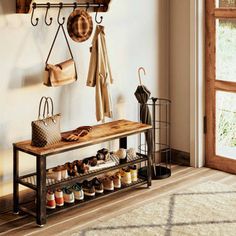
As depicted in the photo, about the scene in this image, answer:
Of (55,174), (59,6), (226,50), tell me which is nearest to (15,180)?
(55,174)

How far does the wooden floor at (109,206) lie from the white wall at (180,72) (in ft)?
1.16

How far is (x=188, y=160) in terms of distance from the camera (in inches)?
203

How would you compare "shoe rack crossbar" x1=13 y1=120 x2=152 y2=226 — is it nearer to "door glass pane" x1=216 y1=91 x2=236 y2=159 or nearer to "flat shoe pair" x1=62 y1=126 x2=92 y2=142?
"flat shoe pair" x1=62 y1=126 x2=92 y2=142

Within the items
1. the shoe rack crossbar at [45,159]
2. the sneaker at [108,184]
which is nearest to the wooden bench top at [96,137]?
the shoe rack crossbar at [45,159]

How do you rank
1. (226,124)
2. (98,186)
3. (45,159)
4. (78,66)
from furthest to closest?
1. (226,124)
2. (78,66)
3. (98,186)
4. (45,159)

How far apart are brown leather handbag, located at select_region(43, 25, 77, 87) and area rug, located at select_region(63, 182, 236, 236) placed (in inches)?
39.5

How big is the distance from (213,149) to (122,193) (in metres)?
1.02

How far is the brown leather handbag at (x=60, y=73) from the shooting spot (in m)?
4.03

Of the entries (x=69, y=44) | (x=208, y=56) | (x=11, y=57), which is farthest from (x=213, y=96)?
(x=11, y=57)

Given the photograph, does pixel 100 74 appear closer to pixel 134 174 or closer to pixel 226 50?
pixel 134 174

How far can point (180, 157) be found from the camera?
5.22 metres

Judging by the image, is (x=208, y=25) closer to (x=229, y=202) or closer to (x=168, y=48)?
(x=168, y=48)

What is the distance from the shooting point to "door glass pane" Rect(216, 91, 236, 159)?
486cm

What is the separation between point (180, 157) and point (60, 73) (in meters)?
1.63
